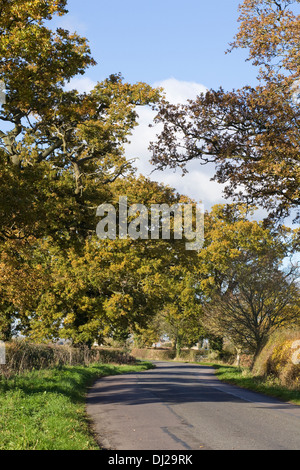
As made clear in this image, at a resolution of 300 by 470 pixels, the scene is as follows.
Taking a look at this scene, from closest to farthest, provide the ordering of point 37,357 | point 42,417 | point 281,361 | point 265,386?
point 42,417, point 265,386, point 281,361, point 37,357

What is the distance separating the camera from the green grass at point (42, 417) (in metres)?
7.82

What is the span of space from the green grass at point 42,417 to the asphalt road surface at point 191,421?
443 mm

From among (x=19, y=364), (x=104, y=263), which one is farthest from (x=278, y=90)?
(x=104, y=263)

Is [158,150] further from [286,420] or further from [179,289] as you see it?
[179,289]

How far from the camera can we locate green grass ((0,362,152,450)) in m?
7.82

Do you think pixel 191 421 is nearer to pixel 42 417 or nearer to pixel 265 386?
pixel 42 417

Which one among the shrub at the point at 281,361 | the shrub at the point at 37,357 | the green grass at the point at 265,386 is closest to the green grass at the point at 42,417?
the shrub at the point at 37,357

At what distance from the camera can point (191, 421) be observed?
1095 cm

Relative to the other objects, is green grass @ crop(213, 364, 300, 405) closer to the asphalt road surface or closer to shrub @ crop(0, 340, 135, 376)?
the asphalt road surface

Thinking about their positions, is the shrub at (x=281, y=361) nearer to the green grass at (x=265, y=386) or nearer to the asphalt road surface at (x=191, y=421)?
the green grass at (x=265, y=386)

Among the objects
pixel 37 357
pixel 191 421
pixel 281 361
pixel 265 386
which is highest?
pixel 281 361

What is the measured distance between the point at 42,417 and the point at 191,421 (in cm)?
315

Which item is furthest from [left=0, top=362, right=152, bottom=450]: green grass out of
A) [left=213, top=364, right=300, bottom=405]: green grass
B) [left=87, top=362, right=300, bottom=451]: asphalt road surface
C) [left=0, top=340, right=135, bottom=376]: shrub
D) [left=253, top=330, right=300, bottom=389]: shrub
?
[left=253, top=330, right=300, bottom=389]: shrub

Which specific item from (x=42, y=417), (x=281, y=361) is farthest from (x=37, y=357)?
(x=42, y=417)
